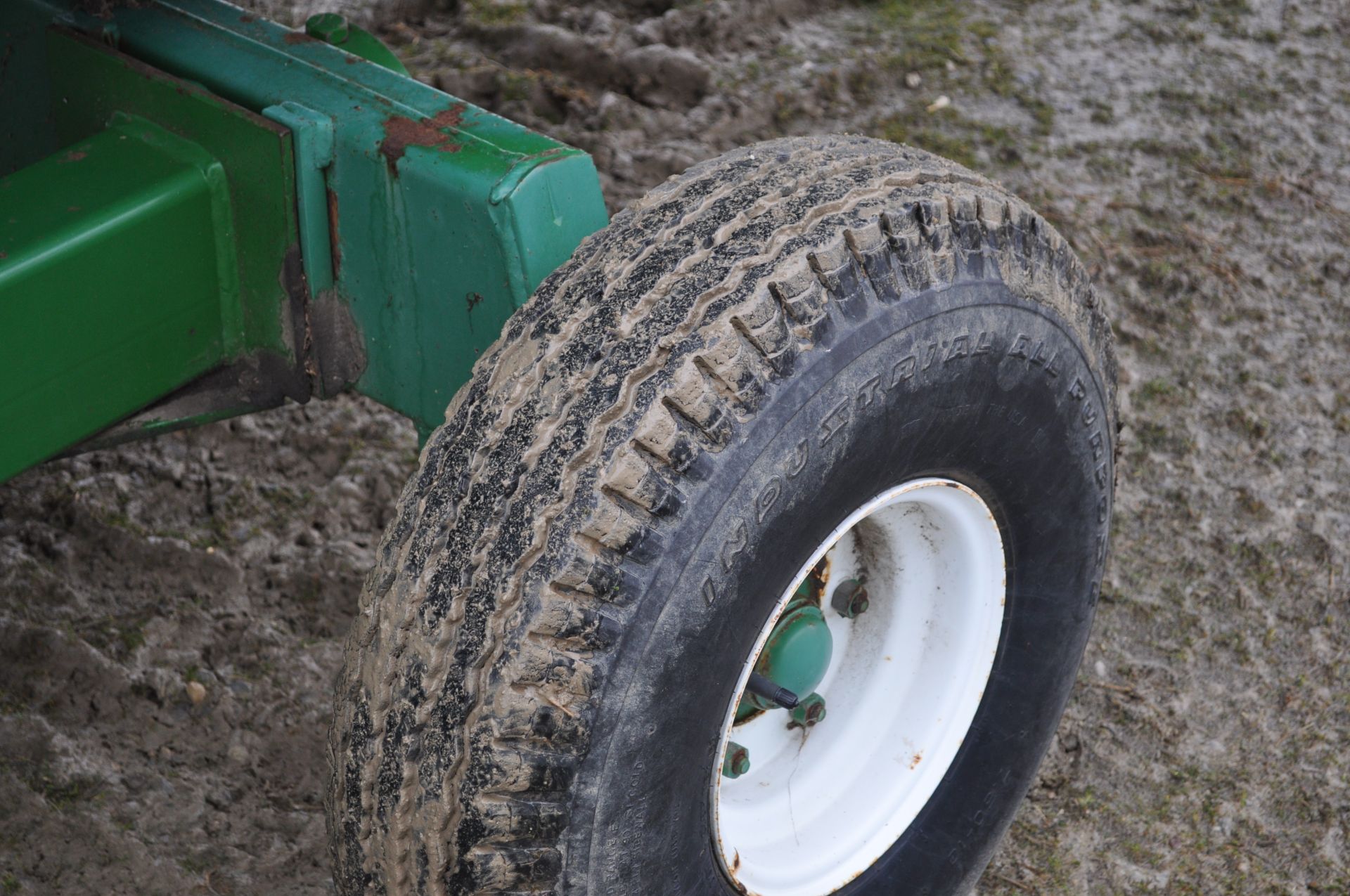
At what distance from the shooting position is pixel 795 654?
1.75 m

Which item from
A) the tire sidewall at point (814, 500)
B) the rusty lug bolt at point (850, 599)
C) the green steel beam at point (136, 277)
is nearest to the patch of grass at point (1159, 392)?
the tire sidewall at point (814, 500)

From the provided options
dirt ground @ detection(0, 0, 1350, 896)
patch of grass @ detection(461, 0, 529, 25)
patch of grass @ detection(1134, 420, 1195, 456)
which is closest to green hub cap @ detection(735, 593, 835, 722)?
dirt ground @ detection(0, 0, 1350, 896)

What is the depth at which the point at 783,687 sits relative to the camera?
5.52ft

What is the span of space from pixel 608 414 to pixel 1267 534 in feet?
7.58

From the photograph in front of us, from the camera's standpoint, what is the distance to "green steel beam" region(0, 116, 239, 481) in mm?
1468

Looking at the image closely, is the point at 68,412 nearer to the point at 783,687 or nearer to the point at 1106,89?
the point at 783,687

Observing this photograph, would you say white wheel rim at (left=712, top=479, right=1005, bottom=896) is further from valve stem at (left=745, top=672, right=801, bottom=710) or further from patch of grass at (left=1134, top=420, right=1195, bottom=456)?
patch of grass at (left=1134, top=420, right=1195, bottom=456)

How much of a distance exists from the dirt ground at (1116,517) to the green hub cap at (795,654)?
2.43 ft

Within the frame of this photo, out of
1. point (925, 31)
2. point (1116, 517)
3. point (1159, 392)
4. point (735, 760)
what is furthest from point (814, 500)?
point (925, 31)

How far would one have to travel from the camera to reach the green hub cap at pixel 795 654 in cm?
174

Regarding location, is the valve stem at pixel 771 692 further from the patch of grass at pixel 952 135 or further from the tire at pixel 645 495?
the patch of grass at pixel 952 135

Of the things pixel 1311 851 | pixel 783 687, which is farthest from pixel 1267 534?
pixel 783 687

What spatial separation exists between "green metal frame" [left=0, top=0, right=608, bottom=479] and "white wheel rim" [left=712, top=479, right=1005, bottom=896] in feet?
2.14

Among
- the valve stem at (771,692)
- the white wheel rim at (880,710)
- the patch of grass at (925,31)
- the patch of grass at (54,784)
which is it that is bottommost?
the patch of grass at (54,784)
